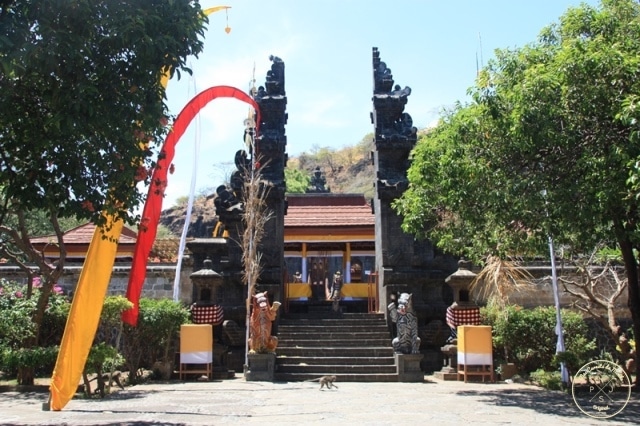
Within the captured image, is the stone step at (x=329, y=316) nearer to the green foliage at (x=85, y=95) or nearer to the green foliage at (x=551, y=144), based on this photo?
the green foliage at (x=551, y=144)

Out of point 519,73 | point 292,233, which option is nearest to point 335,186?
point 292,233

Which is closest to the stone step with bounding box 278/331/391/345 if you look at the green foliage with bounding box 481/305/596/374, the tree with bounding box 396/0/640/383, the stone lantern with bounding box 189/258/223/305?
the stone lantern with bounding box 189/258/223/305

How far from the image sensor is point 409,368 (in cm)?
1386

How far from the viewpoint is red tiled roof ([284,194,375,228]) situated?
76.3 feet

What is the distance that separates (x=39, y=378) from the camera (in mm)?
14312

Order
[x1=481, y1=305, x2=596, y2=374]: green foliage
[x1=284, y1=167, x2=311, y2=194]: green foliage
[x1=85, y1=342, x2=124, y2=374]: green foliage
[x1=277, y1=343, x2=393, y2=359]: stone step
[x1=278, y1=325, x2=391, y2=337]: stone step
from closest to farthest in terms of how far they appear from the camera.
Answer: [x1=85, y1=342, x2=124, y2=374]: green foliage → [x1=481, y1=305, x2=596, y2=374]: green foliage → [x1=277, y1=343, x2=393, y2=359]: stone step → [x1=278, y1=325, x2=391, y2=337]: stone step → [x1=284, y1=167, x2=311, y2=194]: green foliage

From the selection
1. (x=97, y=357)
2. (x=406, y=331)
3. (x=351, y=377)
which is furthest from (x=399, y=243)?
(x=97, y=357)

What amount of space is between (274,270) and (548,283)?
7.35m

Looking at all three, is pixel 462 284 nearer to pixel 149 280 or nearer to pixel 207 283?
pixel 207 283

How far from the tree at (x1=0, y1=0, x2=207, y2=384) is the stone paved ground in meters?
3.06

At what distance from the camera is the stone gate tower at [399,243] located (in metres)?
16.4

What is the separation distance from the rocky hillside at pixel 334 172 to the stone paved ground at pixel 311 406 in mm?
46005

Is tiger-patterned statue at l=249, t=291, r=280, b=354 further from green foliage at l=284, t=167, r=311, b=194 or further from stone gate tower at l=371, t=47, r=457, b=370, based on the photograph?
green foliage at l=284, t=167, r=311, b=194

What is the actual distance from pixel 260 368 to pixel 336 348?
2137 millimetres
